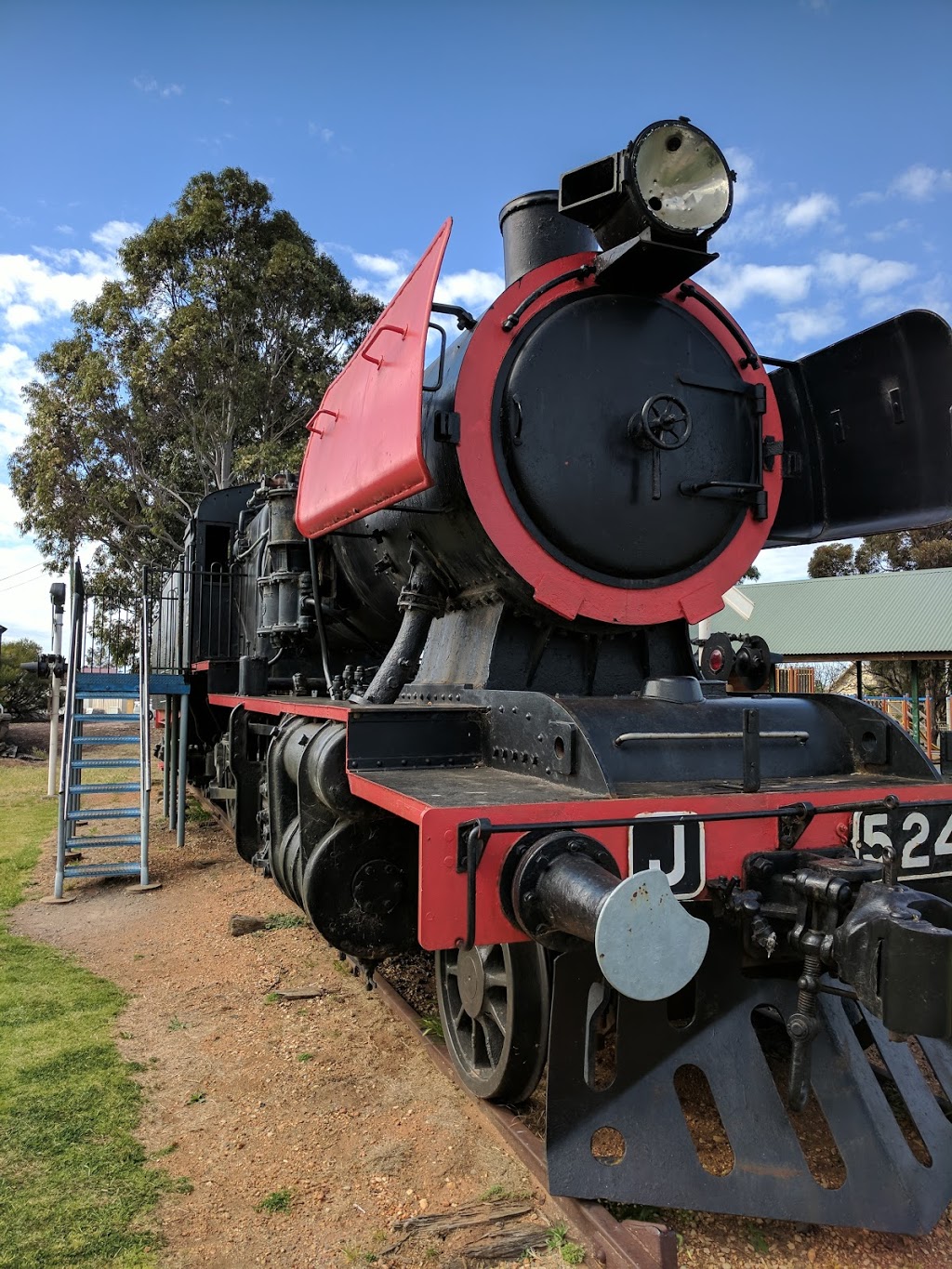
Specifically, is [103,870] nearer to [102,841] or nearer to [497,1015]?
[102,841]

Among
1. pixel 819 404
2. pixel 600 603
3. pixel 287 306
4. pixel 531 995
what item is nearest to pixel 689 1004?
pixel 531 995

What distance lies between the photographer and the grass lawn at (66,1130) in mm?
2455

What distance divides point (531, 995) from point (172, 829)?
750 cm

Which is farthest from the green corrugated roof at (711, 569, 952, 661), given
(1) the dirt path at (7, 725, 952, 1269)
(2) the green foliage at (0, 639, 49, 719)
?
(2) the green foliage at (0, 639, 49, 719)

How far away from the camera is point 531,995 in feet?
9.04

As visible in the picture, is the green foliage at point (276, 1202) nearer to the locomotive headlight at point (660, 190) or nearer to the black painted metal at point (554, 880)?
the black painted metal at point (554, 880)

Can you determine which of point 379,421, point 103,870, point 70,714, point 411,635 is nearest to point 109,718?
point 70,714

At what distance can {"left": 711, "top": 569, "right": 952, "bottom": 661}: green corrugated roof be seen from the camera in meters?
16.5

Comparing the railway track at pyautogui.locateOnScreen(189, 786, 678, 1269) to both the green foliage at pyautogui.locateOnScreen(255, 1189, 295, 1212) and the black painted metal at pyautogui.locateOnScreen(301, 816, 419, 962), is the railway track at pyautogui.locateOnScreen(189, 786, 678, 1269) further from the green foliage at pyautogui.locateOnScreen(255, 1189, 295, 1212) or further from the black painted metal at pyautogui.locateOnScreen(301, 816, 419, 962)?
the green foliage at pyautogui.locateOnScreen(255, 1189, 295, 1212)

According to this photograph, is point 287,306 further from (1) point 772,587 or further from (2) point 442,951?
(2) point 442,951

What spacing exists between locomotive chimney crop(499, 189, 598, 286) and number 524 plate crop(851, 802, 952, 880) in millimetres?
2528

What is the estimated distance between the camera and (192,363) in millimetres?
18234

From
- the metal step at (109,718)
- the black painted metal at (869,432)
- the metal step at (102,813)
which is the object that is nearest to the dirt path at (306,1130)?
the metal step at (102,813)

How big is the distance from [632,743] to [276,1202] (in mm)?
1751
